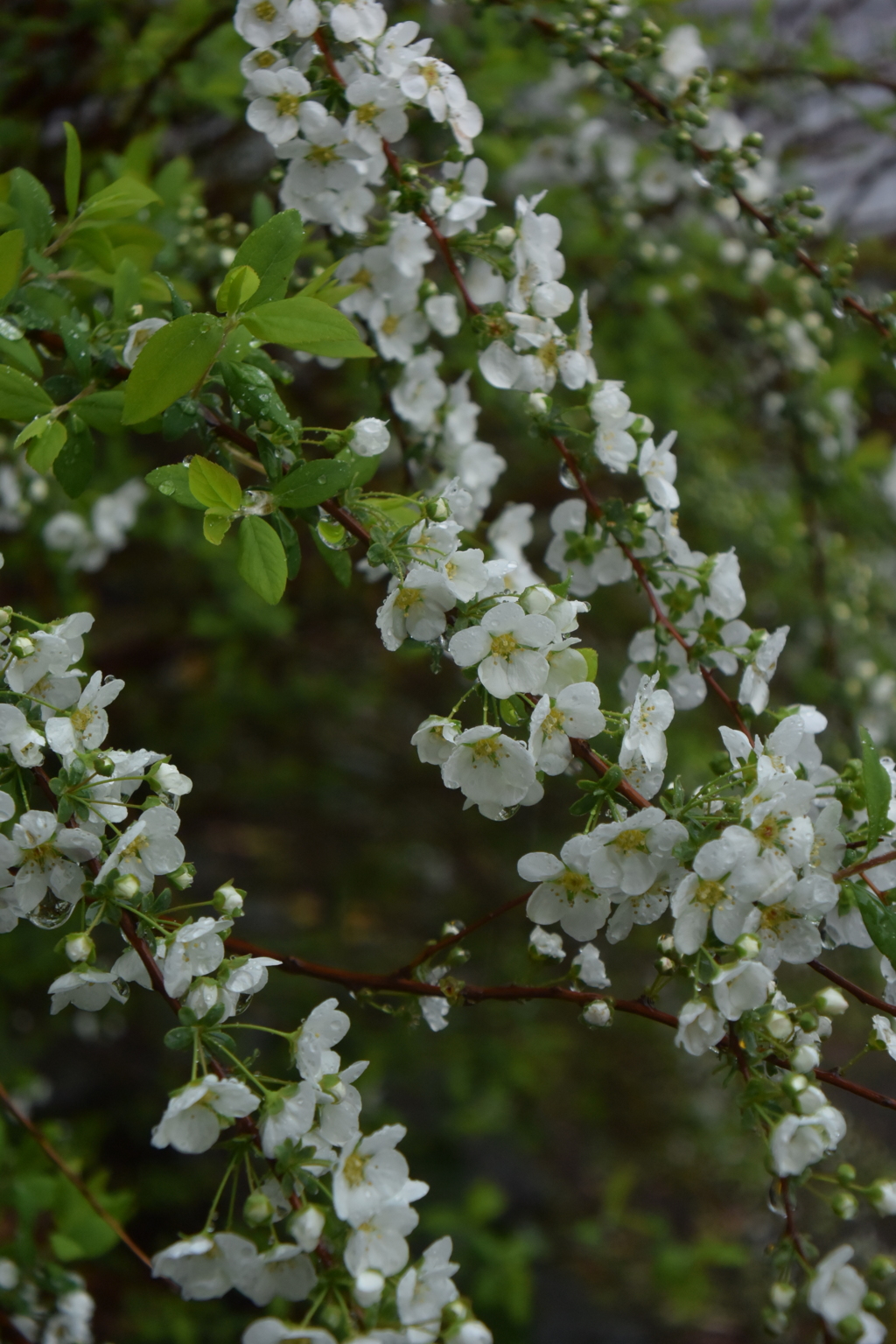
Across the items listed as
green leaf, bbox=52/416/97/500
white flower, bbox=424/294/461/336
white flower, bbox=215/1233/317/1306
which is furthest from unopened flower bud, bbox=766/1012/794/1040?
white flower, bbox=424/294/461/336

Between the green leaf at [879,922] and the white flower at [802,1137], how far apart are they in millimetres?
163

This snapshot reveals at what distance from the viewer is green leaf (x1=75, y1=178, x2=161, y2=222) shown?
4.30 feet

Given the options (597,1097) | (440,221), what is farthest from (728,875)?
(597,1097)

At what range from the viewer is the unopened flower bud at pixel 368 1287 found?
2.90 ft

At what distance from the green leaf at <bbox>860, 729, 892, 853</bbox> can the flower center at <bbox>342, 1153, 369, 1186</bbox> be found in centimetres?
58

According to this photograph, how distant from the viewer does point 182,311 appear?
1077 millimetres

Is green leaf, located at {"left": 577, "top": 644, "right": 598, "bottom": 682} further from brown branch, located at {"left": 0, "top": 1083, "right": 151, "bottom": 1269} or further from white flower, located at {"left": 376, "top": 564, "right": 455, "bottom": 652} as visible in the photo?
brown branch, located at {"left": 0, "top": 1083, "right": 151, "bottom": 1269}

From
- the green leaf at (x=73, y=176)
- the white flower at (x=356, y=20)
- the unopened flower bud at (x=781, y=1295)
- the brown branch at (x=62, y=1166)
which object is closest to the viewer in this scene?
the unopened flower bud at (x=781, y=1295)

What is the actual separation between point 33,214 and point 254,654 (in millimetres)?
2747

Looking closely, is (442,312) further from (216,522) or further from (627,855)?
(627,855)

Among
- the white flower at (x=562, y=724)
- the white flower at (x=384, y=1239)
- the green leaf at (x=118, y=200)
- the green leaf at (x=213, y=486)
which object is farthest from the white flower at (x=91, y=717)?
the green leaf at (x=118, y=200)

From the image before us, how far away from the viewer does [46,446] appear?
1.10 meters


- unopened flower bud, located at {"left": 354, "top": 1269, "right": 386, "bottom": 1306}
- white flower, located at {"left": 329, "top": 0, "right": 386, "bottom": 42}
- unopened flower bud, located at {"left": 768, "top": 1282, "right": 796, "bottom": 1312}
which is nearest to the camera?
unopened flower bud, located at {"left": 354, "top": 1269, "right": 386, "bottom": 1306}

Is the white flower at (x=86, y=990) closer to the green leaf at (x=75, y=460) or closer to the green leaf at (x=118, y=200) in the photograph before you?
the green leaf at (x=75, y=460)
